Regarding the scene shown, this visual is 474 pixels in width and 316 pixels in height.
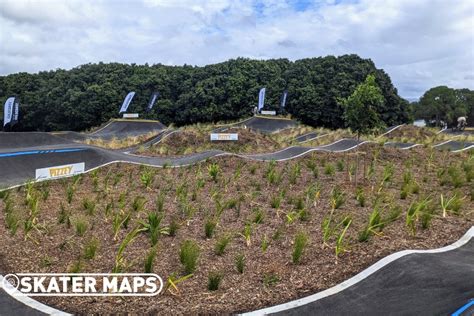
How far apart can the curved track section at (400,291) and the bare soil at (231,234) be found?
0.22 meters

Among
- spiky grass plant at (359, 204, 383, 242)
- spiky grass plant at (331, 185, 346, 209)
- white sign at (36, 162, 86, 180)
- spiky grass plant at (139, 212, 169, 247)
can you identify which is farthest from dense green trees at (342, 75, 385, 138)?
white sign at (36, 162, 86, 180)

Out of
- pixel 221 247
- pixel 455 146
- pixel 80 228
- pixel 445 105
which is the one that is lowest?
pixel 221 247

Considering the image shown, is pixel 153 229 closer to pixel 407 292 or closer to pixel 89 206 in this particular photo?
pixel 89 206

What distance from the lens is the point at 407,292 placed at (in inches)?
167

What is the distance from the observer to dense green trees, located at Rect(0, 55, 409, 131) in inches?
1497

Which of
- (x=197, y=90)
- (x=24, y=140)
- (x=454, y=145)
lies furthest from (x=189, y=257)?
(x=197, y=90)

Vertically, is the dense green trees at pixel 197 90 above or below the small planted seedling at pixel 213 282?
above

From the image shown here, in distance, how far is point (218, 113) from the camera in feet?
134

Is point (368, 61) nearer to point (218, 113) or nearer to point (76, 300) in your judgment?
point (218, 113)

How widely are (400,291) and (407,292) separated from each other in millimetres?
77

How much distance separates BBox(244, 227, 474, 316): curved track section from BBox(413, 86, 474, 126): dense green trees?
52.9 m

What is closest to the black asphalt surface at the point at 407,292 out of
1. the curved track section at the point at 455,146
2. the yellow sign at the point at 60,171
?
the yellow sign at the point at 60,171

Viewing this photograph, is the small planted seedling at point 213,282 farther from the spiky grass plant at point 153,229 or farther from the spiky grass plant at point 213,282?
the spiky grass plant at point 153,229

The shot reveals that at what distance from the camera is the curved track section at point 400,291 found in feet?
13.0
